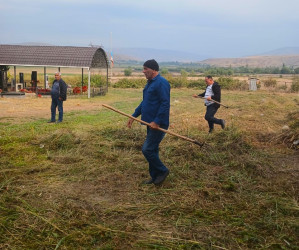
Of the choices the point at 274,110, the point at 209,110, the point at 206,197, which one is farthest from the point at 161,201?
the point at 274,110

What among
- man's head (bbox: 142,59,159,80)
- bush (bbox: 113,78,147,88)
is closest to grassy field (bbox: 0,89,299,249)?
man's head (bbox: 142,59,159,80)

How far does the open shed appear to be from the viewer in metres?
22.5

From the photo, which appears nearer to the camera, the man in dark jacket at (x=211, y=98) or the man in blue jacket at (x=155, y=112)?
the man in blue jacket at (x=155, y=112)

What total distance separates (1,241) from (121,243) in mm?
1248

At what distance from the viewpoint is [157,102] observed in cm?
554

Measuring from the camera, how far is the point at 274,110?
53.8 ft

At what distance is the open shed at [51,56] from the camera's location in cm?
Answer: 2250

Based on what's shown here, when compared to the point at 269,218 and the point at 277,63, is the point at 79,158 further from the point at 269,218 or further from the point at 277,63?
the point at 277,63

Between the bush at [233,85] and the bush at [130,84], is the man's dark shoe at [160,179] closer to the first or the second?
the bush at [233,85]

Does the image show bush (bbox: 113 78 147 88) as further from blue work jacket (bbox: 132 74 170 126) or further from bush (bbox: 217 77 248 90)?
blue work jacket (bbox: 132 74 170 126)

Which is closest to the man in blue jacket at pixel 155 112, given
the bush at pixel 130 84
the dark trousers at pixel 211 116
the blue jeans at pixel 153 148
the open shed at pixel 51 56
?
the blue jeans at pixel 153 148

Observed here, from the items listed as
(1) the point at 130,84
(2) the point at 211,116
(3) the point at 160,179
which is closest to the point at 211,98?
(2) the point at 211,116

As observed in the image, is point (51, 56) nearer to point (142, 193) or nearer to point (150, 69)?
point (150, 69)

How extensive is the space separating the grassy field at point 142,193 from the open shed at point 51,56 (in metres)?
14.4
